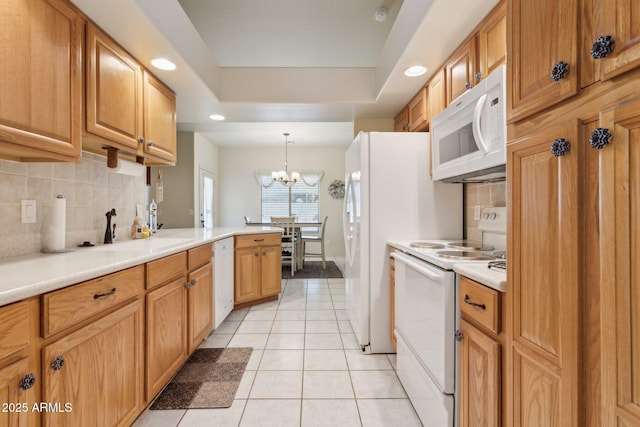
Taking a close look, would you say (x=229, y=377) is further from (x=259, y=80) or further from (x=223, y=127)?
(x=223, y=127)

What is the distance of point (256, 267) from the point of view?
345 cm

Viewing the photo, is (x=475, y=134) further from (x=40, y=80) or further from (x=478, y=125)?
(x=40, y=80)

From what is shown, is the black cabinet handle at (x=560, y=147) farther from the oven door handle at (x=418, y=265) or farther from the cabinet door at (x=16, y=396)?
the cabinet door at (x=16, y=396)

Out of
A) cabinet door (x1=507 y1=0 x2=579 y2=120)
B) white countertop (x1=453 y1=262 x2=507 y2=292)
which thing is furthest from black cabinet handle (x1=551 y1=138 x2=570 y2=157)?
white countertop (x1=453 y1=262 x2=507 y2=292)

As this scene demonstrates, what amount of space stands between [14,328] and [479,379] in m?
1.49

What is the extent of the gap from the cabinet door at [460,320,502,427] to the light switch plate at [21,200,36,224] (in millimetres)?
2125

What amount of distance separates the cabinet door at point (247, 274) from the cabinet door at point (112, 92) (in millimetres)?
1587

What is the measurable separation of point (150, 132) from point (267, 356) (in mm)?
1843

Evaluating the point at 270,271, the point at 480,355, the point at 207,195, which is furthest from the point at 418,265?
the point at 207,195

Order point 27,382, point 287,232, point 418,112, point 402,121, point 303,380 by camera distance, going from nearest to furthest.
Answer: point 27,382 < point 303,380 < point 418,112 < point 402,121 < point 287,232

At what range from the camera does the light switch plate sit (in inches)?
60.2

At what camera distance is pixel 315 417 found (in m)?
1.62

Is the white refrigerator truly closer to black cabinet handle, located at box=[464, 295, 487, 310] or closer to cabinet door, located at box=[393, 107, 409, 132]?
cabinet door, located at box=[393, 107, 409, 132]

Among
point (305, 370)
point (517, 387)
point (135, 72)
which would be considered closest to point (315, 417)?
point (305, 370)
